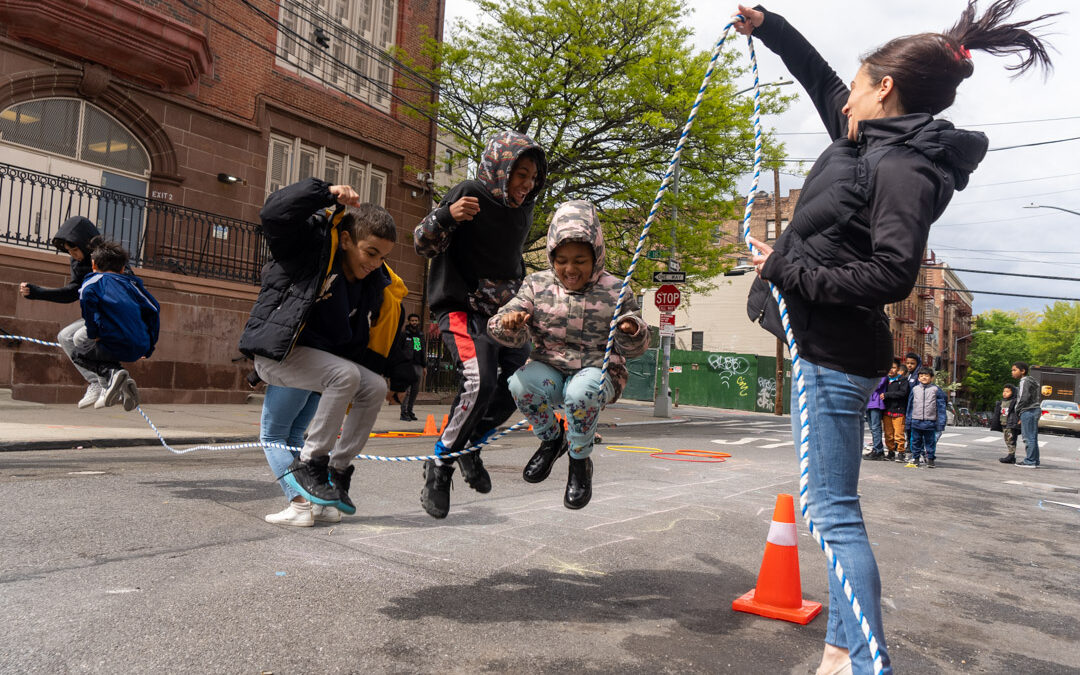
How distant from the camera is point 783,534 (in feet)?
13.1

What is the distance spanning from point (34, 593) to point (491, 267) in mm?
2731

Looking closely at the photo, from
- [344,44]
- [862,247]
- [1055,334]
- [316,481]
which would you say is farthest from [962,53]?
[1055,334]

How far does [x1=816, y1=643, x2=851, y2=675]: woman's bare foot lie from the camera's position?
8.69 ft

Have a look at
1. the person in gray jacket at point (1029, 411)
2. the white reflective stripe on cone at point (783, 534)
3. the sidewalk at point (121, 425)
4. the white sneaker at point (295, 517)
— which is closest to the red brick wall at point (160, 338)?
the sidewalk at point (121, 425)

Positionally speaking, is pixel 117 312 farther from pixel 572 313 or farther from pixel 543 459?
pixel 572 313

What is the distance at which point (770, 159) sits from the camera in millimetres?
20859

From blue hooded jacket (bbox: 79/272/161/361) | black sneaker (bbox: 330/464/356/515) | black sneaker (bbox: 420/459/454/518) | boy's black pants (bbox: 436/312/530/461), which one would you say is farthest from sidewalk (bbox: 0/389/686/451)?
boy's black pants (bbox: 436/312/530/461)

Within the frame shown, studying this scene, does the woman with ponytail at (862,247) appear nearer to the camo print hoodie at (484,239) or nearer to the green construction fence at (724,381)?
the camo print hoodie at (484,239)

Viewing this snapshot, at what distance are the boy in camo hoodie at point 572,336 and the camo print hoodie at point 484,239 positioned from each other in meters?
0.41

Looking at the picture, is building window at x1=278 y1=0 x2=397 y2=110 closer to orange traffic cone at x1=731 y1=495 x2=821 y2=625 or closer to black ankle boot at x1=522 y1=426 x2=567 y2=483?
black ankle boot at x1=522 y1=426 x2=567 y2=483

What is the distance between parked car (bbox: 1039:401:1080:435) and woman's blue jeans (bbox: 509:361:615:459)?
121ft

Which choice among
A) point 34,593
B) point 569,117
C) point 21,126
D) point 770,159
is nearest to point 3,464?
point 34,593

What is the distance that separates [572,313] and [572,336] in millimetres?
120

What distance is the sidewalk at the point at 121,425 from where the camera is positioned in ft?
27.2
